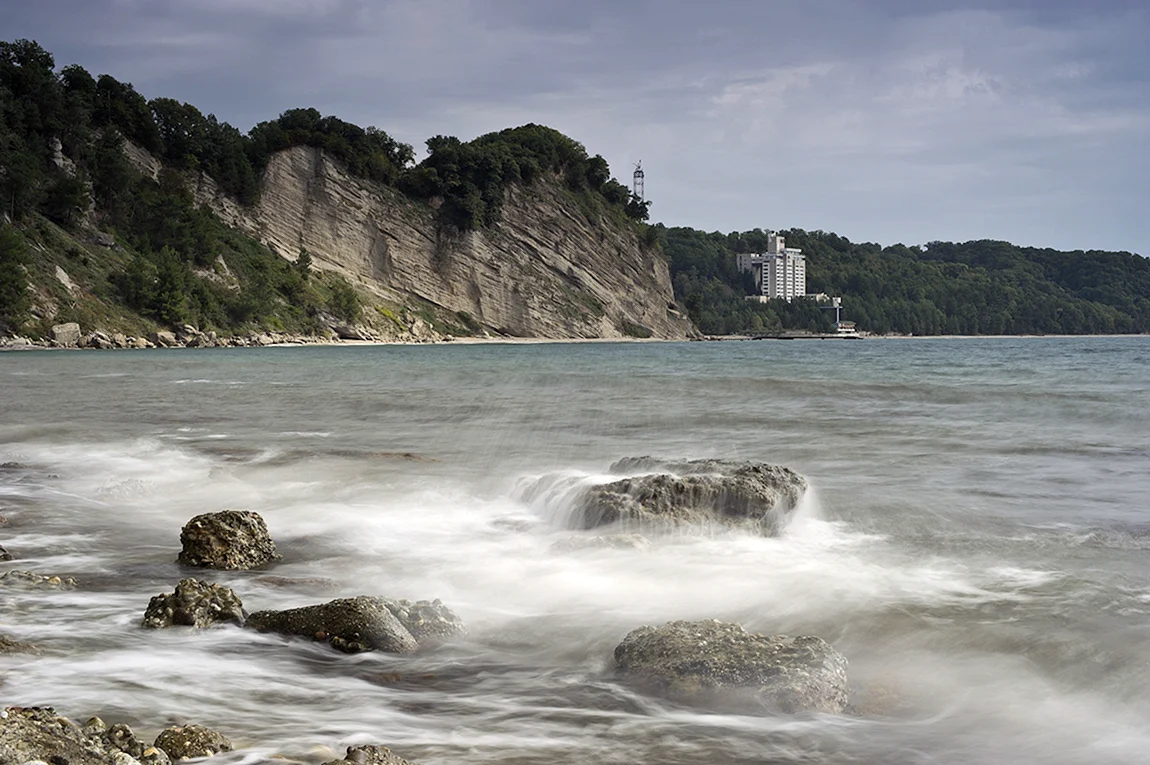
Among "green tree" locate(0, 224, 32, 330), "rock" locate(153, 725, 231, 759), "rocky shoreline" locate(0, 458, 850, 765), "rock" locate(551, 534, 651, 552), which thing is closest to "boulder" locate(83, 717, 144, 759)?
"rocky shoreline" locate(0, 458, 850, 765)

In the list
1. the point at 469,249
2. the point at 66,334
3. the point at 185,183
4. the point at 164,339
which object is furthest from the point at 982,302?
the point at 66,334

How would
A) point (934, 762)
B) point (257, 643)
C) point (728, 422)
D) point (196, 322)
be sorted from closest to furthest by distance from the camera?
point (934, 762), point (257, 643), point (728, 422), point (196, 322)

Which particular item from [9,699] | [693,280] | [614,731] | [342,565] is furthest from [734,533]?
[693,280]

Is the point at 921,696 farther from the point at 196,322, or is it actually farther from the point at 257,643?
the point at 196,322

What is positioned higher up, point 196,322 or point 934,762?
point 196,322

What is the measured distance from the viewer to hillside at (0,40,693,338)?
71.6m

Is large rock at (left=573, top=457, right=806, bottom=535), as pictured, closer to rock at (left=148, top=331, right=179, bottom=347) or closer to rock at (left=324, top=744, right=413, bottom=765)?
rock at (left=324, top=744, right=413, bottom=765)

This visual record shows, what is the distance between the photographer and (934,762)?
4.37 m

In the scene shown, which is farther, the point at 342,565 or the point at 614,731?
the point at 342,565

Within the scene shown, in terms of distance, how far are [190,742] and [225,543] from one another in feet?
12.8

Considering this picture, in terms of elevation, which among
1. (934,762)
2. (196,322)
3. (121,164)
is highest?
(121,164)

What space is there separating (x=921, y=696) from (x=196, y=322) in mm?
78549

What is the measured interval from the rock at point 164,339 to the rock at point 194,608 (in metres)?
70.0

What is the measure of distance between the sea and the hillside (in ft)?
181
